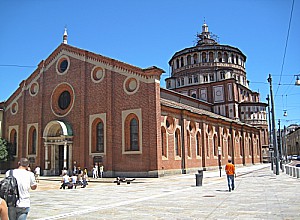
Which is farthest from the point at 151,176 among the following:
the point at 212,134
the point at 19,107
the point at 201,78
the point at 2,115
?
the point at 201,78

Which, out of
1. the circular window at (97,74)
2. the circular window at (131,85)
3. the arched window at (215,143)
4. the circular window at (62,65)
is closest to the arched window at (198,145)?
the arched window at (215,143)

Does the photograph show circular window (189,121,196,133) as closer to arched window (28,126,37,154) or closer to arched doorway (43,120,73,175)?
arched doorway (43,120,73,175)

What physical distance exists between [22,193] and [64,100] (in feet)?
99.4

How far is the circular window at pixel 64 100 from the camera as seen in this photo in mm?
34750

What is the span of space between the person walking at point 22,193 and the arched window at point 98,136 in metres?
25.3

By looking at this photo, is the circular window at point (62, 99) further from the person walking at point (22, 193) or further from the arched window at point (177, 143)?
the person walking at point (22, 193)

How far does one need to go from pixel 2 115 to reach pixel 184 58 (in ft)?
109

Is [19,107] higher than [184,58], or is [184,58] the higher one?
[184,58]

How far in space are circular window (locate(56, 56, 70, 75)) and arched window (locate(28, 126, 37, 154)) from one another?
734cm

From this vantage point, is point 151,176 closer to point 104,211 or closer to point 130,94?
point 130,94

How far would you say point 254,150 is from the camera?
2267 inches

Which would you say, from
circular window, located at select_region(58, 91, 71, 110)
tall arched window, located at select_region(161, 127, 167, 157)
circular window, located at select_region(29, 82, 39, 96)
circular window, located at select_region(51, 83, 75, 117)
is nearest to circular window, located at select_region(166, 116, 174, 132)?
tall arched window, located at select_region(161, 127, 167, 157)

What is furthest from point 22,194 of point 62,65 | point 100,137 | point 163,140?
point 62,65

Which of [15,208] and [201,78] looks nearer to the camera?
[15,208]
